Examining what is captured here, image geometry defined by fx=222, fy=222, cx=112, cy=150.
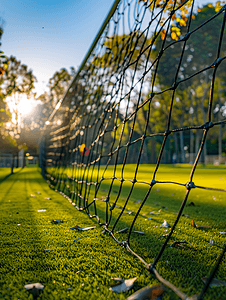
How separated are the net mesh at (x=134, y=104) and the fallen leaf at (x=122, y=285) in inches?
5.4

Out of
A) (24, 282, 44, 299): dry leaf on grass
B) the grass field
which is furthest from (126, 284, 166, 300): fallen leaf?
(24, 282, 44, 299): dry leaf on grass

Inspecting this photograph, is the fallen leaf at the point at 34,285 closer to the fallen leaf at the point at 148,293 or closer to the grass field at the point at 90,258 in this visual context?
the grass field at the point at 90,258

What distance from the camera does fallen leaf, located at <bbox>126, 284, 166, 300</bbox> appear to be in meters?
0.89

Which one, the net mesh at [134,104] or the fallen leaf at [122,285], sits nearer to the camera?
the fallen leaf at [122,285]

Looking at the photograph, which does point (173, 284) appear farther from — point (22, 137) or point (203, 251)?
point (22, 137)

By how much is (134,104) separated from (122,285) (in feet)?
36.2

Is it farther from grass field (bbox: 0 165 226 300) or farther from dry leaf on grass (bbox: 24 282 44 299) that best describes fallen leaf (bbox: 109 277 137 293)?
dry leaf on grass (bbox: 24 282 44 299)

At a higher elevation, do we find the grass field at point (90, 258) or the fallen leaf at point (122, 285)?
the fallen leaf at point (122, 285)

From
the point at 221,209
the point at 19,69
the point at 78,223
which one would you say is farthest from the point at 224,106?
the point at 78,223

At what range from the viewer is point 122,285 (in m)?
0.99

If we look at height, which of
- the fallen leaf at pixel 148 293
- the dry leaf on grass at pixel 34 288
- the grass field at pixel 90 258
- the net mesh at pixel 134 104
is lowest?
the grass field at pixel 90 258

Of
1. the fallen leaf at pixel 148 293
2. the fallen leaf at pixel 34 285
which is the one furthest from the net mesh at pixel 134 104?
the fallen leaf at pixel 34 285

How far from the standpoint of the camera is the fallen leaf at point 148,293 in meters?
0.89

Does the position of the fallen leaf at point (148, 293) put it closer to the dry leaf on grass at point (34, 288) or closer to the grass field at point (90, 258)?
the grass field at point (90, 258)
